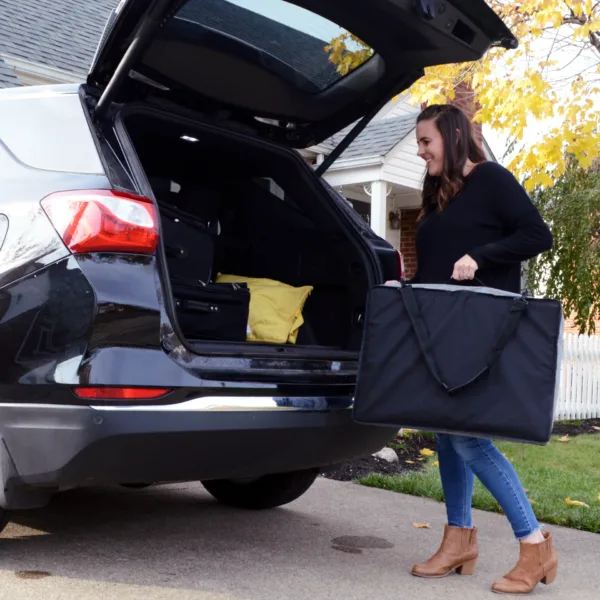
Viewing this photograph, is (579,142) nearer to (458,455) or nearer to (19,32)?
(458,455)

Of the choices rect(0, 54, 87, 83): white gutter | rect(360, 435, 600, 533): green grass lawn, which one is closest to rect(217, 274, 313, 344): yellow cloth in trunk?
rect(360, 435, 600, 533): green grass lawn

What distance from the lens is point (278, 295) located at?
3.85m

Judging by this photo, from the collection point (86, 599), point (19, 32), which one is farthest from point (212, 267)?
point (19, 32)

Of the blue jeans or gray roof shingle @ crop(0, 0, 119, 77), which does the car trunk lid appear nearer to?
the blue jeans

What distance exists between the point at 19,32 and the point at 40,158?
769 cm

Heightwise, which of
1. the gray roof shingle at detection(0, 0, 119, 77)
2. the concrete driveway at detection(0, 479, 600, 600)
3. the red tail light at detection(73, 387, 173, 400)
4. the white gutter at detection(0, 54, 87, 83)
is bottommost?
the concrete driveway at detection(0, 479, 600, 600)

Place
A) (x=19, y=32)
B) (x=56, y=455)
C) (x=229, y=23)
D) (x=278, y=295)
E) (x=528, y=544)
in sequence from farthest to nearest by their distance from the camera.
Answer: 1. (x=19, y=32)
2. (x=278, y=295)
3. (x=229, y=23)
4. (x=528, y=544)
5. (x=56, y=455)

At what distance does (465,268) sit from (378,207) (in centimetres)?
814

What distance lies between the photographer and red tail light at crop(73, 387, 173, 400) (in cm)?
259

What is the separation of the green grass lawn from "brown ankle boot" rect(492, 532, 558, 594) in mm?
1129

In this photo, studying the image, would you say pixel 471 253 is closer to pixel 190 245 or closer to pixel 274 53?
pixel 274 53

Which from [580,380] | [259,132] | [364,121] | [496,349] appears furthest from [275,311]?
[580,380]

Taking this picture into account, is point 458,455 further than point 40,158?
Yes

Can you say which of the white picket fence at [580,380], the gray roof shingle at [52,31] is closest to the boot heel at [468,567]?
the white picket fence at [580,380]
